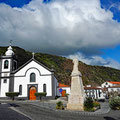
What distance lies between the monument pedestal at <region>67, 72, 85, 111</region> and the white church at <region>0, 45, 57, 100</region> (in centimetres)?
1448

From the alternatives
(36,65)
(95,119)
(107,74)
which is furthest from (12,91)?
(107,74)

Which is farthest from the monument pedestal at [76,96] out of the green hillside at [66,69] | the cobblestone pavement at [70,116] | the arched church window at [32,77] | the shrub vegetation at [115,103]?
the green hillside at [66,69]

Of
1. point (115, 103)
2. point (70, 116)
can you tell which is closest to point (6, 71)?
point (70, 116)

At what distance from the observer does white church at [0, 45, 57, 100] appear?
29391mm

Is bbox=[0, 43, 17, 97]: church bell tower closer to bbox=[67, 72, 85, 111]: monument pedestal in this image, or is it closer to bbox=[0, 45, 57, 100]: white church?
bbox=[0, 45, 57, 100]: white church

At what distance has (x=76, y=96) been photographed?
14.9 meters

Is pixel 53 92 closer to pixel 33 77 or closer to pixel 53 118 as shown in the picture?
pixel 33 77

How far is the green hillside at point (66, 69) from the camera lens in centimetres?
8044

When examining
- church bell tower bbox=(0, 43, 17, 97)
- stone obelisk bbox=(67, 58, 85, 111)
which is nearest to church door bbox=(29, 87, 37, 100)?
church bell tower bbox=(0, 43, 17, 97)

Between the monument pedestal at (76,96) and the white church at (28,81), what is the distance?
1448cm

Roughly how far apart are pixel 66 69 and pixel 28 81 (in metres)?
62.9

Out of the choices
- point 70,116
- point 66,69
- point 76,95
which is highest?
point 66,69

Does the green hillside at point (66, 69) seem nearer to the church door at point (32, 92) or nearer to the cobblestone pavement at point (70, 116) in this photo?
the church door at point (32, 92)

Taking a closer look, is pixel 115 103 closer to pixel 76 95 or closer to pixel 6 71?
pixel 76 95
